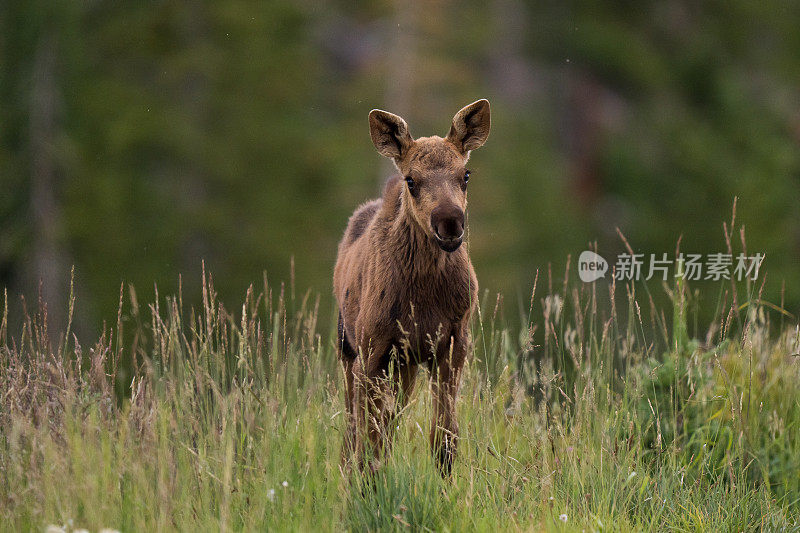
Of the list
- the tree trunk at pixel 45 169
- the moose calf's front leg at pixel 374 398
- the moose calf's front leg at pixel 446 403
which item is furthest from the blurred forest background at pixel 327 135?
the moose calf's front leg at pixel 446 403

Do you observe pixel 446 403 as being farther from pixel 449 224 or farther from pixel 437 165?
pixel 437 165

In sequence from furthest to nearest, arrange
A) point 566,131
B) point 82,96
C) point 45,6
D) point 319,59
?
1. point 566,131
2. point 319,59
3. point 82,96
4. point 45,6

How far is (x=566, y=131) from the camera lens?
32.7 meters

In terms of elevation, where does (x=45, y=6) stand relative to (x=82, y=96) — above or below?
above

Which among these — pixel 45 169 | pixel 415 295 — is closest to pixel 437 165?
pixel 415 295

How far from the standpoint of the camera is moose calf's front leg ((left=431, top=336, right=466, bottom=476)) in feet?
19.7

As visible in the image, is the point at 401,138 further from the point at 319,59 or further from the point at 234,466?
the point at 319,59

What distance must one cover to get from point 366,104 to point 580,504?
1934 cm

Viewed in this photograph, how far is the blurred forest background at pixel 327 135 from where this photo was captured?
22094 millimetres

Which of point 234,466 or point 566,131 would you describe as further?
point 566,131

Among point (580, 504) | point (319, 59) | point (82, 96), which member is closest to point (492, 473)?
point (580, 504)

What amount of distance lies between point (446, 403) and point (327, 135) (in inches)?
789

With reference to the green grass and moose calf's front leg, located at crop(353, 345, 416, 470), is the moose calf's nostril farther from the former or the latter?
moose calf's front leg, located at crop(353, 345, 416, 470)

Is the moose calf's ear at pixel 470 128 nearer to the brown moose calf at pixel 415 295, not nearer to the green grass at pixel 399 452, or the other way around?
the brown moose calf at pixel 415 295
